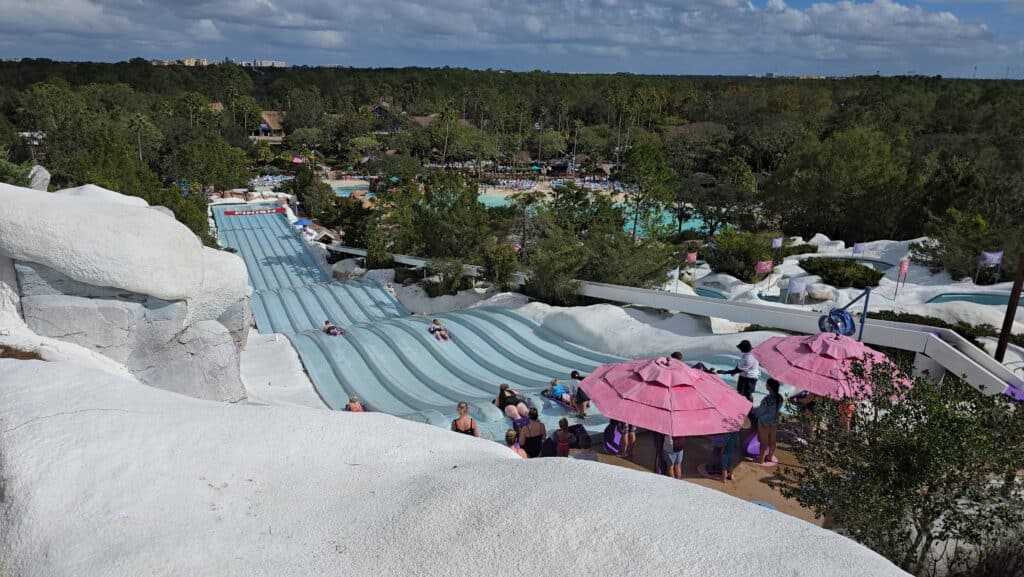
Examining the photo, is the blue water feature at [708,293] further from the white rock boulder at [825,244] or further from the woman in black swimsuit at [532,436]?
the woman in black swimsuit at [532,436]

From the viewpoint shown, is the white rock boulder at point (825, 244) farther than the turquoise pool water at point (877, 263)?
Yes

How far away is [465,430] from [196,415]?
3419 millimetres

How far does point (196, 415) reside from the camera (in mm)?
6152

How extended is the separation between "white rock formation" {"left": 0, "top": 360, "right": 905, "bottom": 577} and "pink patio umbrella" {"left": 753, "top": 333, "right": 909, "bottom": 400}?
3.61 meters

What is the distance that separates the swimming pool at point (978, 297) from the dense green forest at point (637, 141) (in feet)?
8.98

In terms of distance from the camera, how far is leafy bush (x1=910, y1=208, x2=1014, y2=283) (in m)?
20.3

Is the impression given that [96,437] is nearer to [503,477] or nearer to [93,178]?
[503,477]

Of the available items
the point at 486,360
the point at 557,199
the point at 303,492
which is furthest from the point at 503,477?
the point at 557,199

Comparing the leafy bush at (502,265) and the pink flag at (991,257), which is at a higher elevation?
the pink flag at (991,257)

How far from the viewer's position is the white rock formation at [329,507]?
4098 mm

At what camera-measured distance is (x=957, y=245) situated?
20828mm

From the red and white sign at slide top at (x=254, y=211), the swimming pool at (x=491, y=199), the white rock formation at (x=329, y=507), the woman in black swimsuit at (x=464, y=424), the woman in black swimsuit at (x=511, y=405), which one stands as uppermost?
the white rock formation at (x=329, y=507)

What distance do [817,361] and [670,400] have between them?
2.12m

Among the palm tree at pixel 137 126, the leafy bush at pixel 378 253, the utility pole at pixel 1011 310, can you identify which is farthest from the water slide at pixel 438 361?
the palm tree at pixel 137 126
